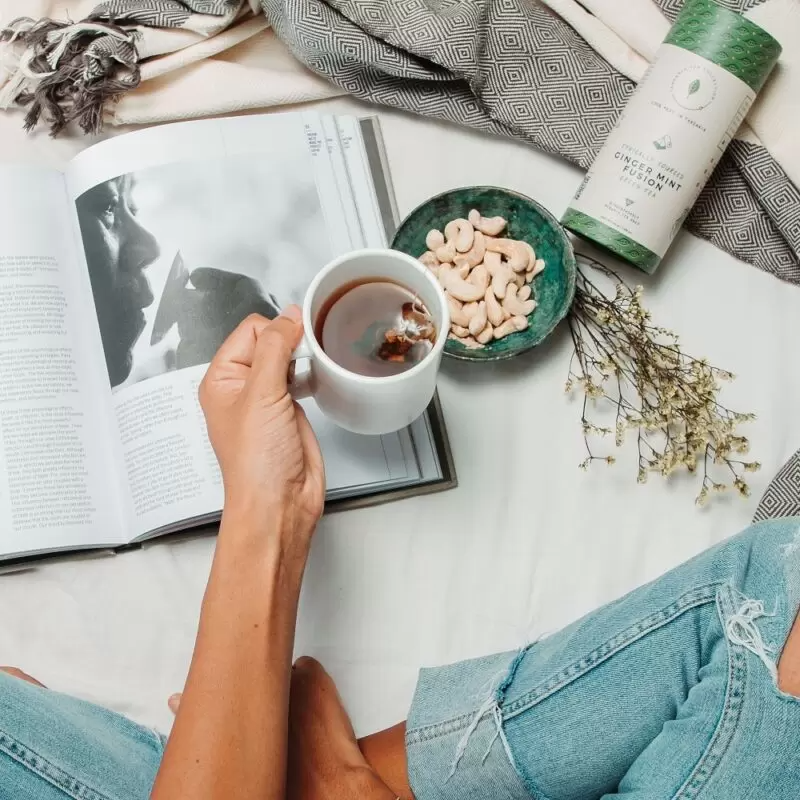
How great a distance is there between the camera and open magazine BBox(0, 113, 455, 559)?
64 cm

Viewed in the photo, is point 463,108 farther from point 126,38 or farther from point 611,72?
point 126,38

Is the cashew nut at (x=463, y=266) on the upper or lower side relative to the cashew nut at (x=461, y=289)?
upper

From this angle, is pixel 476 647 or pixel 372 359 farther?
pixel 476 647

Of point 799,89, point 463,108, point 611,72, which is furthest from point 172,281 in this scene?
point 799,89

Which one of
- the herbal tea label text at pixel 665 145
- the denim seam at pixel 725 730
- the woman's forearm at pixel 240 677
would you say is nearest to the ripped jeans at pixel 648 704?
the denim seam at pixel 725 730

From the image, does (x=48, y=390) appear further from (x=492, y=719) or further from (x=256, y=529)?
(x=492, y=719)

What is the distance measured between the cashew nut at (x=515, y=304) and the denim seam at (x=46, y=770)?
1.49ft

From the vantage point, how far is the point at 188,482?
631mm

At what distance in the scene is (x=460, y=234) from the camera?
25.9 inches

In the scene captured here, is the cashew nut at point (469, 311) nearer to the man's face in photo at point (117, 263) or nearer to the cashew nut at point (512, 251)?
the cashew nut at point (512, 251)

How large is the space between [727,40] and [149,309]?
18.7 inches

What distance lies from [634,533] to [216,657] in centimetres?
35

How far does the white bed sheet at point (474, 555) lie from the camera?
2.15 ft

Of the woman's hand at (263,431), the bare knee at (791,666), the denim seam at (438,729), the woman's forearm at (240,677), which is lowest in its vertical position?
the denim seam at (438,729)
